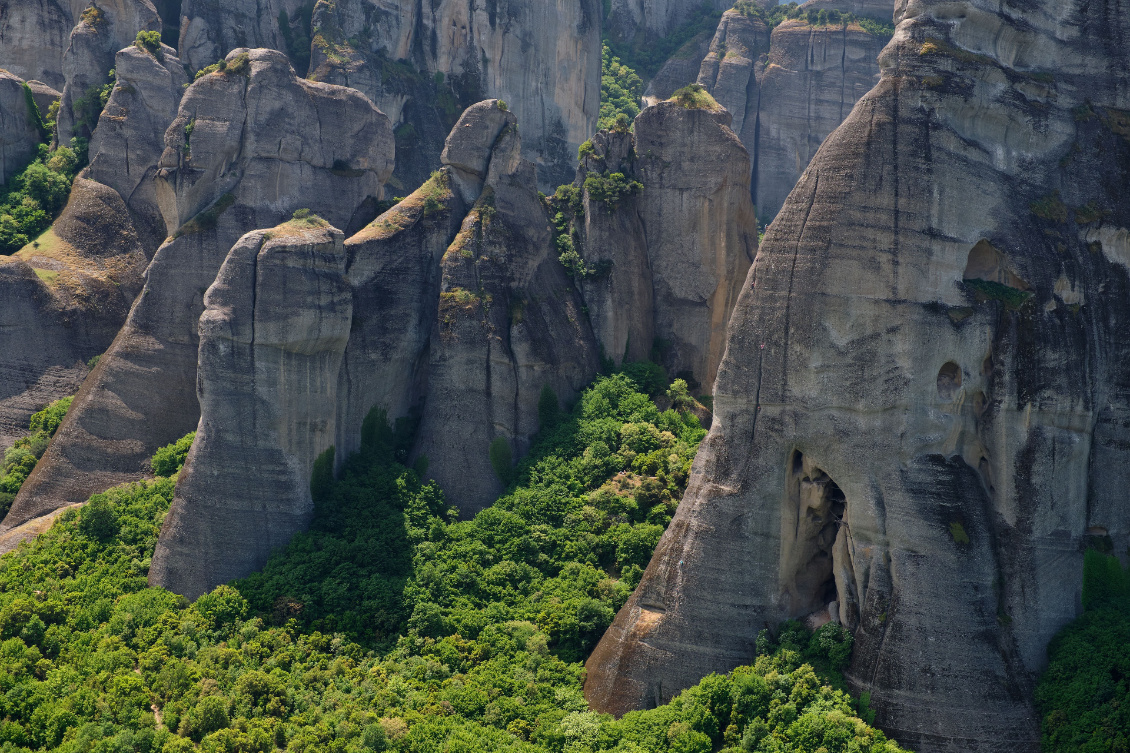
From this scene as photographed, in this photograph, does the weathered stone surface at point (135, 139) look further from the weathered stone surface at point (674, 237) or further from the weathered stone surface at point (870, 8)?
the weathered stone surface at point (870, 8)

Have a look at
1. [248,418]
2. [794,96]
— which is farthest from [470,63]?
[248,418]

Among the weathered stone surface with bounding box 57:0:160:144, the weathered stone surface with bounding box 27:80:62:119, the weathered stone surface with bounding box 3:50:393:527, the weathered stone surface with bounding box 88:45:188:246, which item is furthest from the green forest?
the weathered stone surface with bounding box 27:80:62:119

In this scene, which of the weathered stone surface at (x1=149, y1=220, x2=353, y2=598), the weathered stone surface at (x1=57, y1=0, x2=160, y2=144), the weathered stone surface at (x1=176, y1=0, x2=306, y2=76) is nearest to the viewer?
the weathered stone surface at (x1=149, y1=220, x2=353, y2=598)

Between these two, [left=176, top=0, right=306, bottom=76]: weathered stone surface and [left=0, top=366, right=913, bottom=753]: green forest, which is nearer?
[left=0, top=366, right=913, bottom=753]: green forest

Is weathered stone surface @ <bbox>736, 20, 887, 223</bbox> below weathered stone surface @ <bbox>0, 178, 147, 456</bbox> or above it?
above

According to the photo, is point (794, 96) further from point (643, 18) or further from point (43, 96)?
point (43, 96)

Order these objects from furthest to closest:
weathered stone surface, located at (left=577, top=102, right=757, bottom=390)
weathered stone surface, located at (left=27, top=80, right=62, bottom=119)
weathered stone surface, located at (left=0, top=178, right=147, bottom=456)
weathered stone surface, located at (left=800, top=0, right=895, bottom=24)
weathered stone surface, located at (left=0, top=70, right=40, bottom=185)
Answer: weathered stone surface, located at (left=800, top=0, right=895, bottom=24) < weathered stone surface, located at (left=27, top=80, right=62, bottom=119) < weathered stone surface, located at (left=0, top=70, right=40, bottom=185) < weathered stone surface, located at (left=577, top=102, right=757, bottom=390) < weathered stone surface, located at (left=0, top=178, right=147, bottom=456)

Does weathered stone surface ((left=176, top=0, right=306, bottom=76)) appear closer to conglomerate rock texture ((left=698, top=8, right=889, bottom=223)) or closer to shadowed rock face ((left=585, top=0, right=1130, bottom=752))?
conglomerate rock texture ((left=698, top=8, right=889, bottom=223))
